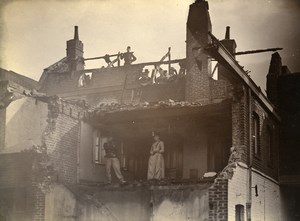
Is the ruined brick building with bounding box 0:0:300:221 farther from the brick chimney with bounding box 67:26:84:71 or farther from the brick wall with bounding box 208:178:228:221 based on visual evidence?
the brick chimney with bounding box 67:26:84:71

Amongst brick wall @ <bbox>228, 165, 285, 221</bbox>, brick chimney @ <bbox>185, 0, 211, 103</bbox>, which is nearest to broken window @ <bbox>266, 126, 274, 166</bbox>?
brick wall @ <bbox>228, 165, 285, 221</bbox>

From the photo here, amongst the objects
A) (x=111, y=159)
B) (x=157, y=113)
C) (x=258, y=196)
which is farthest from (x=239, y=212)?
(x=111, y=159)

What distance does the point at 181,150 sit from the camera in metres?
20.2

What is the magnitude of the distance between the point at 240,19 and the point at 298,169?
9.42 m

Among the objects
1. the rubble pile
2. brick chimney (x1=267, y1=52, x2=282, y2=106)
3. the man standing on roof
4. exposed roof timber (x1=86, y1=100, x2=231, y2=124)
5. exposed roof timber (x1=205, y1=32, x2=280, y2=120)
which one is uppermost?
the man standing on roof

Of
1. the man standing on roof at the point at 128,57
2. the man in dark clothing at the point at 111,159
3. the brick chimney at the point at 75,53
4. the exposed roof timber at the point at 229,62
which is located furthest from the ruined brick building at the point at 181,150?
the brick chimney at the point at 75,53

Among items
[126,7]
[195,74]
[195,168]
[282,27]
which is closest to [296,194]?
[195,168]

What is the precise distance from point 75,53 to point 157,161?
1294cm

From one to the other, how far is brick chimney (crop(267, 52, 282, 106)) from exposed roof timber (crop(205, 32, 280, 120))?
10.2 ft

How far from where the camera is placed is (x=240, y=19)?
1443 centimetres

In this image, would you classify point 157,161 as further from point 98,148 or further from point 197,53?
point 197,53

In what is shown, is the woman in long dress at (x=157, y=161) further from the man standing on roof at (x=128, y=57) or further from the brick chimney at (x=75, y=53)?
the brick chimney at (x=75, y=53)

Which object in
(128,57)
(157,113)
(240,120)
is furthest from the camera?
(128,57)

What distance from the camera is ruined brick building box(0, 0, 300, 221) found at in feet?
53.4
